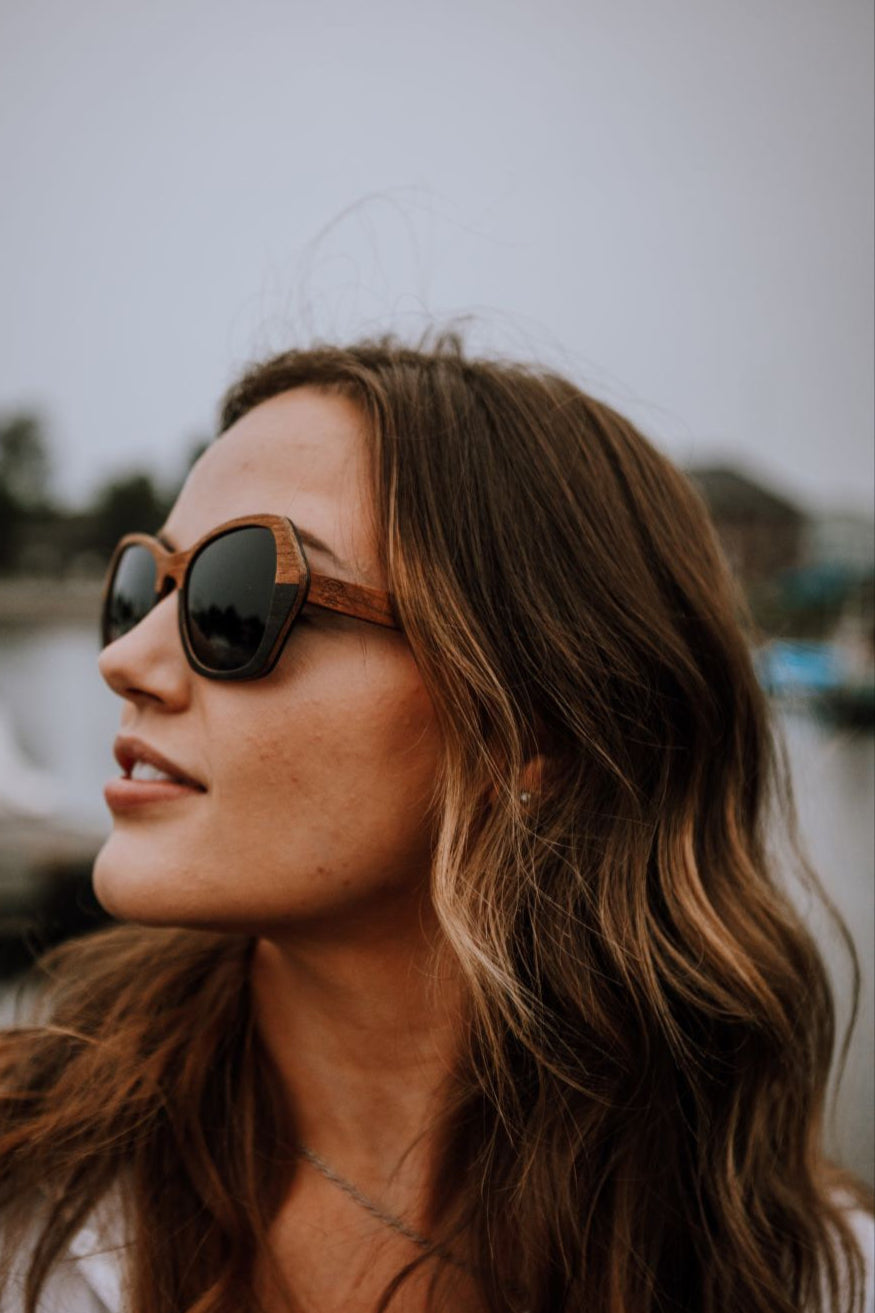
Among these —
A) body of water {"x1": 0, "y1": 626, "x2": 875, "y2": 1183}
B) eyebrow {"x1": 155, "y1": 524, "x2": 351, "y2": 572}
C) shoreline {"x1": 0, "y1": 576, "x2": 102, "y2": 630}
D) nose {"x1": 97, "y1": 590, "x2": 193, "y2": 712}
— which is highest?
eyebrow {"x1": 155, "y1": 524, "x2": 351, "y2": 572}

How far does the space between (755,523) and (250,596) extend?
73.5 inches

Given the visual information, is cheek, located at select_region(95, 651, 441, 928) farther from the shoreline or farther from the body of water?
the shoreline

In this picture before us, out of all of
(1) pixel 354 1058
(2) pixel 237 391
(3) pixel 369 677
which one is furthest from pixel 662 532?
(1) pixel 354 1058

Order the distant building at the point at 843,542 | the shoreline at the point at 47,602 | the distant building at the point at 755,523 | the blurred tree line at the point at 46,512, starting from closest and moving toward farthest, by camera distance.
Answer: the distant building at the point at 755,523 < the distant building at the point at 843,542 < the blurred tree line at the point at 46,512 < the shoreline at the point at 47,602

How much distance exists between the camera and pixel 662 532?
1.46m

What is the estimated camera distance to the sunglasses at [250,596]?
3.84ft

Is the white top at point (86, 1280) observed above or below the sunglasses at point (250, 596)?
below

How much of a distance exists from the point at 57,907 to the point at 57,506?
5.30 ft

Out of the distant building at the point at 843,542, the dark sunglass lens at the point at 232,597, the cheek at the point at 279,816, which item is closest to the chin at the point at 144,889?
the cheek at the point at 279,816

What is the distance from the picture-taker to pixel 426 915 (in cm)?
131

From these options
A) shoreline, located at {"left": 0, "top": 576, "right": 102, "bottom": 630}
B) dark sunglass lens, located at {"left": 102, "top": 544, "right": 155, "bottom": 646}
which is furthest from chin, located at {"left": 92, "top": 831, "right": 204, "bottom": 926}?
shoreline, located at {"left": 0, "top": 576, "right": 102, "bottom": 630}

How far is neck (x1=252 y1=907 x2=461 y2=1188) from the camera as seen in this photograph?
1297mm

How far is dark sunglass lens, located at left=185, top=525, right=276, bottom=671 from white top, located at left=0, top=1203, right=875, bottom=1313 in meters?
0.78

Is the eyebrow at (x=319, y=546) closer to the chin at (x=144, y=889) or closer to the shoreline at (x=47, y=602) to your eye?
the chin at (x=144, y=889)
